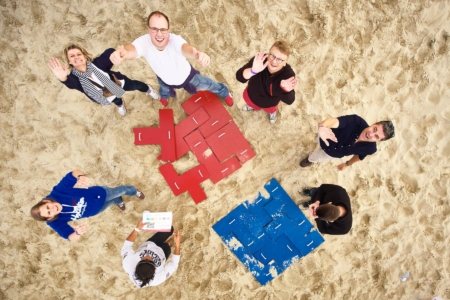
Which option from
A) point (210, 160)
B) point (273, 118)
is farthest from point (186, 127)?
point (273, 118)

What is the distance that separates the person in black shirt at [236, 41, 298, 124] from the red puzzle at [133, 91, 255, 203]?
0.78m

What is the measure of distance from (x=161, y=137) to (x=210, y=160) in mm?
749

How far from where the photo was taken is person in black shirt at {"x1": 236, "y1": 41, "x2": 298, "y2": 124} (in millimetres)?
2857

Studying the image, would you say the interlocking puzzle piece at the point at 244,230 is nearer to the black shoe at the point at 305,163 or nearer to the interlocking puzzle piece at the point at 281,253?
→ the interlocking puzzle piece at the point at 281,253

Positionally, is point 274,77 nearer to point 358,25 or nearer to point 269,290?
point 358,25

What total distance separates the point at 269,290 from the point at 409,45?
384 cm

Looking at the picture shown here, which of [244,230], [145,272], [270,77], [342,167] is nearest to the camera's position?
[145,272]

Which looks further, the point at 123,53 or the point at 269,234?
the point at 269,234

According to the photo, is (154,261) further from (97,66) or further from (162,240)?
(97,66)

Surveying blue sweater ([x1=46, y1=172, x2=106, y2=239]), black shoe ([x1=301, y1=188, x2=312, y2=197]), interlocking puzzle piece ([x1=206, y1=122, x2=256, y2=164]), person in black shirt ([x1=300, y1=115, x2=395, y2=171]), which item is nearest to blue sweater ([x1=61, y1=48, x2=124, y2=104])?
blue sweater ([x1=46, y1=172, x2=106, y2=239])

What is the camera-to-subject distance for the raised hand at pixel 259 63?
2.95 metres

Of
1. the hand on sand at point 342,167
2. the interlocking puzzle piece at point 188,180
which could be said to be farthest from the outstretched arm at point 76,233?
the hand on sand at point 342,167

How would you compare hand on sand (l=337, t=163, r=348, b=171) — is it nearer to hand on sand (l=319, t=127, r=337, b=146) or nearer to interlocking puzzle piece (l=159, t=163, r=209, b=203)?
hand on sand (l=319, t=127, r=337, b=146)

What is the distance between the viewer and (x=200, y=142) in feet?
13.7
